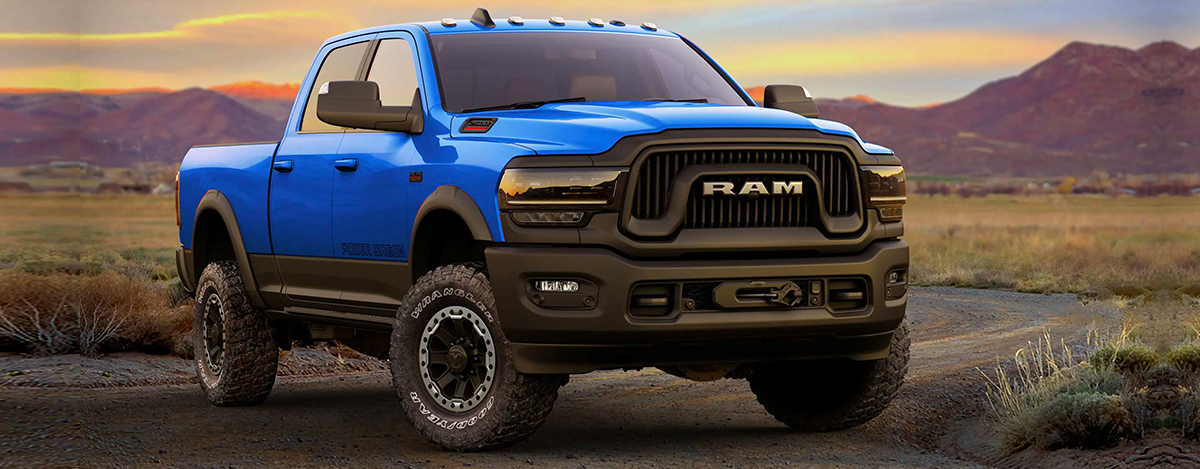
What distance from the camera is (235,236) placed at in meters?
10.1

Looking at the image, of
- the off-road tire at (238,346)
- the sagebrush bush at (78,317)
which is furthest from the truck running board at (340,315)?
the sagebrush bush at (78,317)

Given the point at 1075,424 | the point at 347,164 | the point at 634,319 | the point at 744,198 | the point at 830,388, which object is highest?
the point at 347,164

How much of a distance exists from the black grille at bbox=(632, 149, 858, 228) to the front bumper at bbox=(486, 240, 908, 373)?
0.22m

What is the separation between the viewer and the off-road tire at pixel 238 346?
10.3m

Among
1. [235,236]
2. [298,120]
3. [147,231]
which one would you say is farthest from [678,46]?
[147,231]

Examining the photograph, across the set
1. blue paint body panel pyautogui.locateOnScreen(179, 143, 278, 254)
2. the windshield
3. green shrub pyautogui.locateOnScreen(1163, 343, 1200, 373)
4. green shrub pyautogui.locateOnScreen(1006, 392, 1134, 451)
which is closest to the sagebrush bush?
blue paint body panel pyautogui.locateOnScreen(179, 143, 278, 254)

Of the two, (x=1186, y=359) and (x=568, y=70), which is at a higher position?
(x=568, y=70)

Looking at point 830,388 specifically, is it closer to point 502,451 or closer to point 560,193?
point 502,451

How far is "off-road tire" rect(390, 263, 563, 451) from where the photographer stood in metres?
7.45

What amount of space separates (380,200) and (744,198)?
7.15 feet

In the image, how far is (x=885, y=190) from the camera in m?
7.89

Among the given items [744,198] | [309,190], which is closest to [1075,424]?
[744,198]

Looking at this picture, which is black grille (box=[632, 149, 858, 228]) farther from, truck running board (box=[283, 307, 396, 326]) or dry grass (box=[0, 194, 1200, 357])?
dry grass (box=[0, 194, 1200, 357])

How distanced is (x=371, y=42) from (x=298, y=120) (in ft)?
2.72
